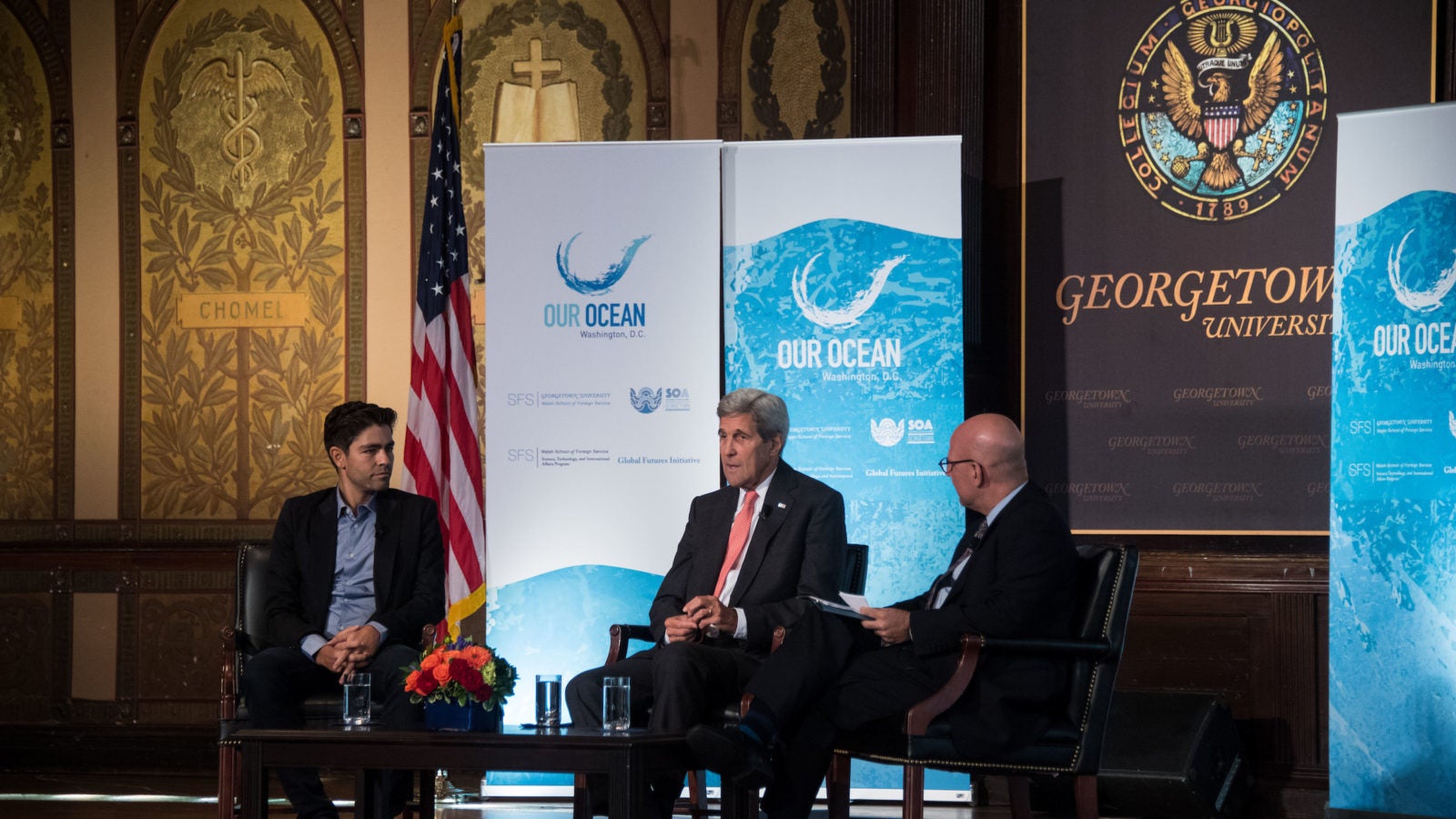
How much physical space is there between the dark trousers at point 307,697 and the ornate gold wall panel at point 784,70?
2.82 m

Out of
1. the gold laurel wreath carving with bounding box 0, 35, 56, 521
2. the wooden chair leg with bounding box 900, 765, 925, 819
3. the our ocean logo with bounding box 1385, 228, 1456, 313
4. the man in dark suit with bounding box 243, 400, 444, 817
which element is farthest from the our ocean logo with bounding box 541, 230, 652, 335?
the gold laurel wreath carving with bounding box 0, 35, 56, 521

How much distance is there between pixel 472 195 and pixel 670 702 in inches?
122

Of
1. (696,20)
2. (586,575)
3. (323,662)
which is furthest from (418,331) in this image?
(696,20)

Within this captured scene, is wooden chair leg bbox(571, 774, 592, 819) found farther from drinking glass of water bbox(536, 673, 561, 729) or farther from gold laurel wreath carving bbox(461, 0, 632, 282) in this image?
gold laurel wreath carving bbox(461, 0, 632, 282)

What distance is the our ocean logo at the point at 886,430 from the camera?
5.21 meters

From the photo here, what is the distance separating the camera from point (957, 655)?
3.89 metres

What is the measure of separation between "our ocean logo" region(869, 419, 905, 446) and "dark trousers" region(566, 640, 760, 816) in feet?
3.74

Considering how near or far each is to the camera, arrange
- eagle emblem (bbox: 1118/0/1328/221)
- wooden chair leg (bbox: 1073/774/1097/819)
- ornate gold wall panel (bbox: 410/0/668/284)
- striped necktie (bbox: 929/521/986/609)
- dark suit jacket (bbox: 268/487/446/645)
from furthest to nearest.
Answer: ornate gold wall panel (bbox: 410/0/668/284)
eagle emblem (bbox: 1118/0/1328/221)
dark suit jacket (bbox: 268/487/446/645)
striped necktie (bbox: 929/521/986/609)
wooden chair leg (bbox: 1073/774/1097/819)

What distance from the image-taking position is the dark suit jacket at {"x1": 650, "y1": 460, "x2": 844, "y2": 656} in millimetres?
4328

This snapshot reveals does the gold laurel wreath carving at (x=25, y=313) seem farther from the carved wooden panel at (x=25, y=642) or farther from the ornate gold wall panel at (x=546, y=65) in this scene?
the ornate gold wall panel at (x=546, y=65)

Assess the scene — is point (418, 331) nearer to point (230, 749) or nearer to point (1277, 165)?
point (230, 749)

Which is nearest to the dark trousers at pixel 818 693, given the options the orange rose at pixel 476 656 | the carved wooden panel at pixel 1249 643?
the orange rose at pixel 476 656

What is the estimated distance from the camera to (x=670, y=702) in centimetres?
402

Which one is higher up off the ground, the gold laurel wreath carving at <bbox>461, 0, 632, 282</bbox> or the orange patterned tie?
the gold laurel wreath carving at <bbox>461, 0, 632, 282</bbox>
